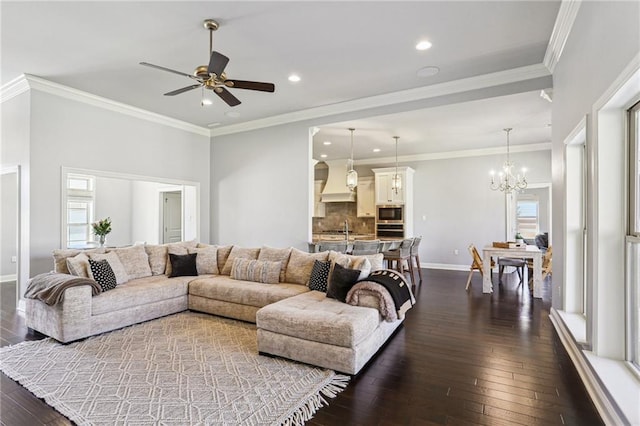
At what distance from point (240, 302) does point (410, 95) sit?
384 cm

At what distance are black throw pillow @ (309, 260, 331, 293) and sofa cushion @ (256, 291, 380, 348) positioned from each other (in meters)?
Result: 0.66

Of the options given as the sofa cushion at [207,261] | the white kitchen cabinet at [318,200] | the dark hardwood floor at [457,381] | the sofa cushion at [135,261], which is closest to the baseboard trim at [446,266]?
the white kitchen cabinet at [318,200]

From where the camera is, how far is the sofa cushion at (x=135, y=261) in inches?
181

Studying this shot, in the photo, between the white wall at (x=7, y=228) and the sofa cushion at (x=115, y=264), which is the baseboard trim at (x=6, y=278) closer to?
the white wall at (x=7, y=228)

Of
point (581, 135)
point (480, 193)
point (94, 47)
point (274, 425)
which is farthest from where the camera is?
point (480, 193)

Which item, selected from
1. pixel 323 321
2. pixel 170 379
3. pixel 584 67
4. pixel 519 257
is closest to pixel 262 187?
pixel 323 321

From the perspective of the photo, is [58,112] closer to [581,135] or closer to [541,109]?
Result: [581,135]

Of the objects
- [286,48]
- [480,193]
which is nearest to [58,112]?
[286,48]

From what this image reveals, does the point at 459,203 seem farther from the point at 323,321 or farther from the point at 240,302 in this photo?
the point at 323,321

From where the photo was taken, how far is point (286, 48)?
3.74 metres

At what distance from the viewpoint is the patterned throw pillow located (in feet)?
12.9

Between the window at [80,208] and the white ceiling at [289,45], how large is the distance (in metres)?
3.88

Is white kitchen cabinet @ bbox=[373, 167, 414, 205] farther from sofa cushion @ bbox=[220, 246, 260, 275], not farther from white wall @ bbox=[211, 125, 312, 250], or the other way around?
sofa cushion @ bbox=[220, 246, 260, 275]

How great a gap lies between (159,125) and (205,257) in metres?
2.95
